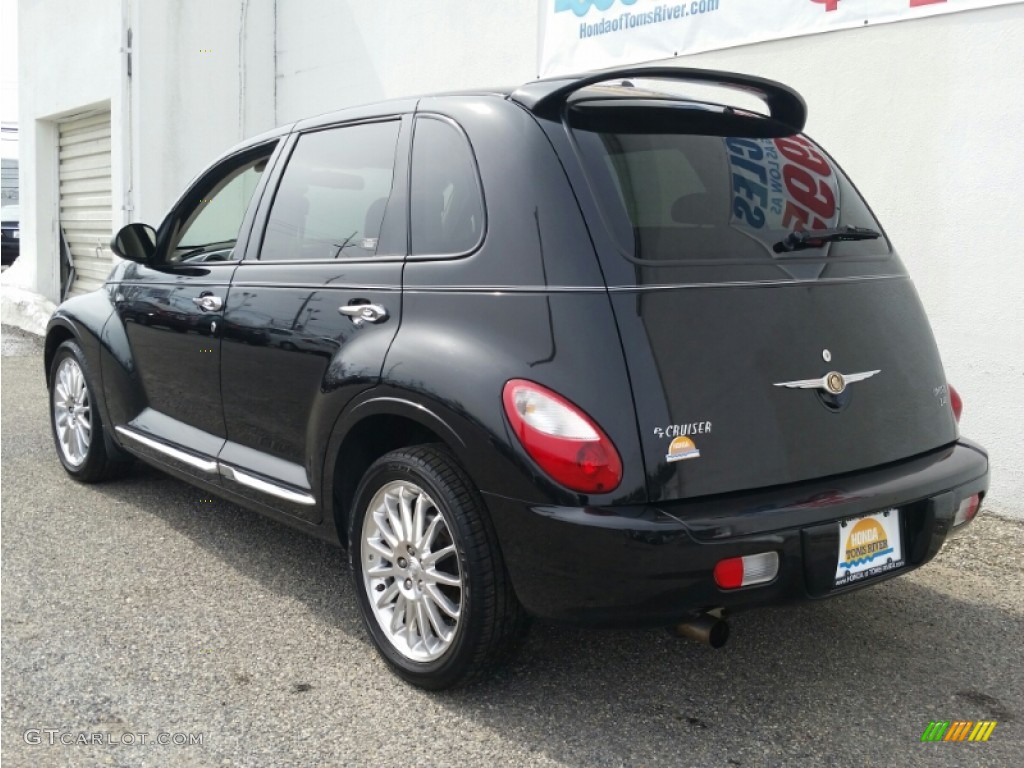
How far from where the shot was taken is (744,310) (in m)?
2.97

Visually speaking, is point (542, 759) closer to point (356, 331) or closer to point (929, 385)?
point (356, 331)

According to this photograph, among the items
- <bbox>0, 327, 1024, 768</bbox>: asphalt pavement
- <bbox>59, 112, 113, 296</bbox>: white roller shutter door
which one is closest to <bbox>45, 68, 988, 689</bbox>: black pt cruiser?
<bbox>0, 327, 1024, 768</bbox>: asphalt pavement

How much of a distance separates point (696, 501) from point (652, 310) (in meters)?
0.52

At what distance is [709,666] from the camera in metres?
3.43

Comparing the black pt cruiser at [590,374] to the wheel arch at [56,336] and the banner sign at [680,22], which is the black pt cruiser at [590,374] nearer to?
the wheel arch at [56,336]

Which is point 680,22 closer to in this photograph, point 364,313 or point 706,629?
point 364,313

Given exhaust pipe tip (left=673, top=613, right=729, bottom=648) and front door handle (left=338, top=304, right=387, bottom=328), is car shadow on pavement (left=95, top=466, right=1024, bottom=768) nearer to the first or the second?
exhaust pipe tip (left=673, top=613, right=729, bottom=648)

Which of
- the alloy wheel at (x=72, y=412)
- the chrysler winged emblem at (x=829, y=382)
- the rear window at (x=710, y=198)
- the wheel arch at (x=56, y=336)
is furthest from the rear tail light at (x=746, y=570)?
the wheel arch at (x=56, y=336)

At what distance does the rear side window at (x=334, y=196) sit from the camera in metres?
3.58

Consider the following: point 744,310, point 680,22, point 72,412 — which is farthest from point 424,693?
point 680,22

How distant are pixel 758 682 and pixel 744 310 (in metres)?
1.20

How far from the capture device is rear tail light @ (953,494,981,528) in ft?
10.5

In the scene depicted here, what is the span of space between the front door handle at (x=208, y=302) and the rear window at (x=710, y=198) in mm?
1758

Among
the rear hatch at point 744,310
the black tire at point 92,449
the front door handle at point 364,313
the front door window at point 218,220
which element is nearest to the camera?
the rear hatch at point 744,310
